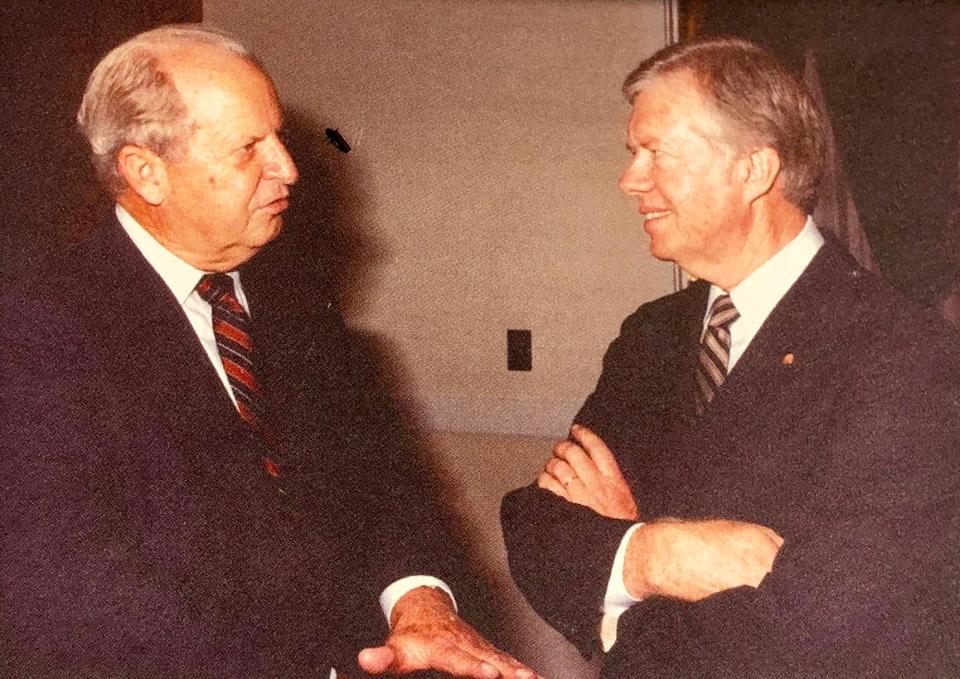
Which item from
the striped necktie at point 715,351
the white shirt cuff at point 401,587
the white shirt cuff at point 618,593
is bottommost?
the white shirt cuff at point 401,587

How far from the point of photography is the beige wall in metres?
1.47


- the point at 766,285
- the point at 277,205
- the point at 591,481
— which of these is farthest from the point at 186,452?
the point at 766,285

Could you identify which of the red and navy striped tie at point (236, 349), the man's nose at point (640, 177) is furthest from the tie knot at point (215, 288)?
the man's nose at point (640, 177)

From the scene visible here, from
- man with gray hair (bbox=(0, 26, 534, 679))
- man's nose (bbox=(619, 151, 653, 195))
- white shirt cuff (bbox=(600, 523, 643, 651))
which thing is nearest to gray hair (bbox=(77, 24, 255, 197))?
man with gray hair (bbox=(0, 26, 534, 679))

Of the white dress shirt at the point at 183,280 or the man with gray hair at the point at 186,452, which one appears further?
the white dress shirt at the point at 183,280

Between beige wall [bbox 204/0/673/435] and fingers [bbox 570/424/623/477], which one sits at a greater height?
beige wall [bbox 204/0/673/435]

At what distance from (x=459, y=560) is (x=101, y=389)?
0.90m

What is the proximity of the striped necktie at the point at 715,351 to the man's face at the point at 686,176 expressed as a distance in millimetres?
48

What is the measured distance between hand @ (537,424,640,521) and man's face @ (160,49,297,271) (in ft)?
1.54

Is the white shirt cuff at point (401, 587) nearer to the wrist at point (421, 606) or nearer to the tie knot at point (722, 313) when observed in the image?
the wrist at point (421, 606)

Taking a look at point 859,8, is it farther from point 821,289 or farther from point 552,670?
point 552,670

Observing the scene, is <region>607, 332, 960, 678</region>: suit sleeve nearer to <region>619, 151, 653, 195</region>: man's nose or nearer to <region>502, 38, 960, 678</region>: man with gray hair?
<region>502, 38, 960, 678</region>: man with gray hair

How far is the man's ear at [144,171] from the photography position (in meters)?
1.04

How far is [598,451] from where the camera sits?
1189 mm
